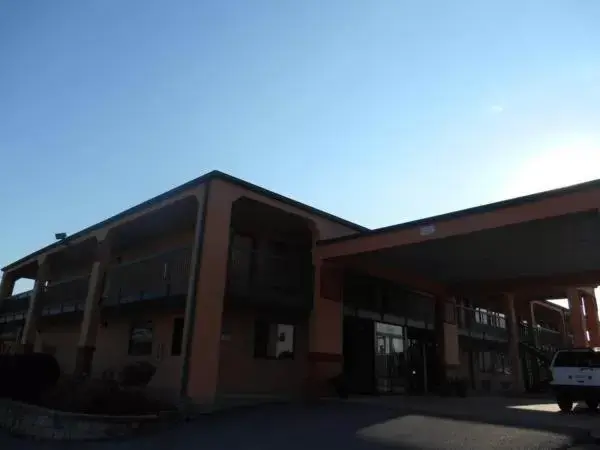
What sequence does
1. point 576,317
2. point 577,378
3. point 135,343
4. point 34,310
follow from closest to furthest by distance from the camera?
point 577,378 → point 135,343 → point 34,310 → point 576,317

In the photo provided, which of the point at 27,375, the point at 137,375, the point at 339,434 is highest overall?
the point at 137,375

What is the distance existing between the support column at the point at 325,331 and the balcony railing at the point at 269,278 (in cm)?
42

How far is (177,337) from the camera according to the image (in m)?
16.1

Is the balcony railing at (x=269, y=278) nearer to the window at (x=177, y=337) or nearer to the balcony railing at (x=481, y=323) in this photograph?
the window at (x=177, y=337)

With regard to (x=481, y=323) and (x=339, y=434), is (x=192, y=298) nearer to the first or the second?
(x=339, y=434)

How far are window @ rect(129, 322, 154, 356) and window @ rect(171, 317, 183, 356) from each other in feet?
5.06

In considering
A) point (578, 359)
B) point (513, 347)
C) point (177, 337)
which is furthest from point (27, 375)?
Answer: point (513, 347)

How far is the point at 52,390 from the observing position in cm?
1402

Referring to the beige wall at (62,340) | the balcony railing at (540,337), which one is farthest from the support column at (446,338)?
the beige wall at (62,340)

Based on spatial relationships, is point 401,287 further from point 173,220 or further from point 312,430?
point 312,430

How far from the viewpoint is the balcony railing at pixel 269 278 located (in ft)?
47.8

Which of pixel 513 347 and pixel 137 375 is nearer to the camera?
pixel 137 375

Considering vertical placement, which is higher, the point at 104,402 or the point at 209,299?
the point at 209,299

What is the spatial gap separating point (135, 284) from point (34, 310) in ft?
33.9
